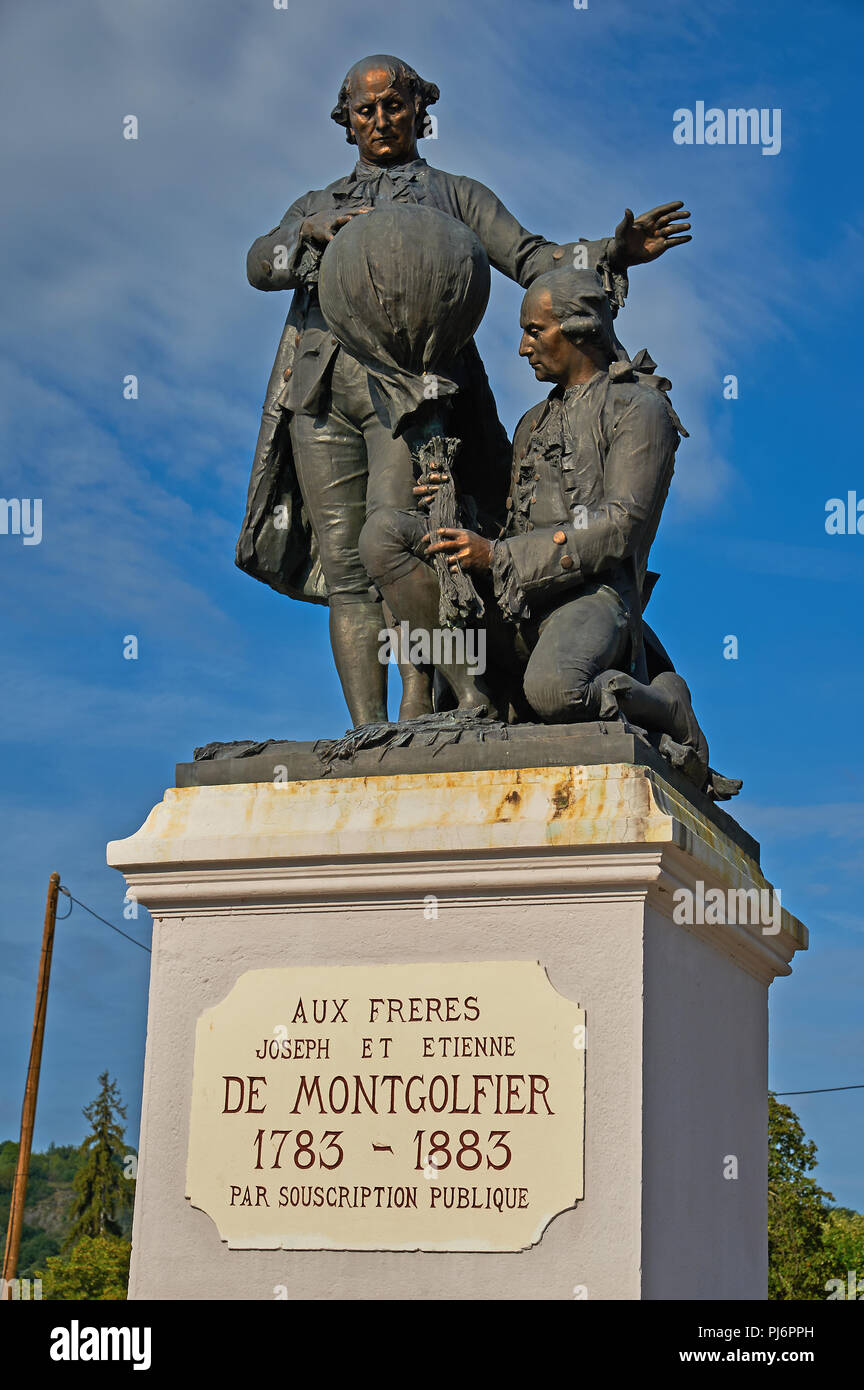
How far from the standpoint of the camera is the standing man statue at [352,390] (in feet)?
24.1

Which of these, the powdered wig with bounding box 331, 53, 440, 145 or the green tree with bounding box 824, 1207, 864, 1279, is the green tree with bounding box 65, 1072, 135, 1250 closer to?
the green tree with bounding box 824, 1207, 864, 1279

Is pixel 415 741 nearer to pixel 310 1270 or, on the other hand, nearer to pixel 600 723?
pixel 600 723

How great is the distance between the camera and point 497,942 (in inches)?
237

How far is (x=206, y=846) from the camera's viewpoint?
21.2 ft

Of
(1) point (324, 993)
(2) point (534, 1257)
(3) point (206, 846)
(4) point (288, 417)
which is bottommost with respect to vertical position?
(2) point (534, 1257)

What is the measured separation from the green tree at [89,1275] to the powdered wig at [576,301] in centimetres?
2604

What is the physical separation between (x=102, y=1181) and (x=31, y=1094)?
2410 centimetres

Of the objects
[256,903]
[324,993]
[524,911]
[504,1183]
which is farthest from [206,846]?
[504,1183]

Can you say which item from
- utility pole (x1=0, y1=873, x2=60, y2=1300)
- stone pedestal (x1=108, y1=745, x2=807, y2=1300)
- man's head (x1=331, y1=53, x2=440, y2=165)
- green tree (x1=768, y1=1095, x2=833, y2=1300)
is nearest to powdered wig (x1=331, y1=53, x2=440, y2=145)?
man's head (x1=331, y1=53, x2=440, y2=165)

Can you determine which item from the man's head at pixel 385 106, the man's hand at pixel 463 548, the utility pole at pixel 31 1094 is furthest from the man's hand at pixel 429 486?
the utility pole at pixel 31 1094

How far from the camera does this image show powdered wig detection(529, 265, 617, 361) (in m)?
6.97

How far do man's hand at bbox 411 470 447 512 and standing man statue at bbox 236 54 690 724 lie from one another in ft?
1.05
